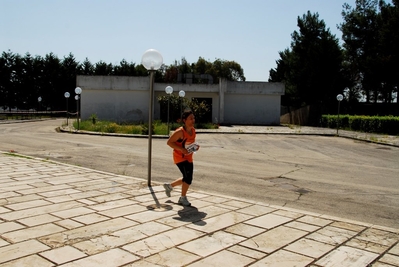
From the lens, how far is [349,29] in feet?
134

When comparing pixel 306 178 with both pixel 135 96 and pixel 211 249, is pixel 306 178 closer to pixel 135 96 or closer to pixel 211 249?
pixel 211 249

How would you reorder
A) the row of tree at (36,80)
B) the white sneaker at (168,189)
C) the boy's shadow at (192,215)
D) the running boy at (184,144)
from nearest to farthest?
the boy's shadow at (192,215) < the running boy at (184,144) < the white sneaker at (168,189) < the row of tree at (36,80)

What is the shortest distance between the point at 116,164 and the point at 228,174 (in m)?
3.33

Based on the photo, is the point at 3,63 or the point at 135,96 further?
the point at 3,63

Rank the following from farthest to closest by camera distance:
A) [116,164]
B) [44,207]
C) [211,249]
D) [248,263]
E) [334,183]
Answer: [116,164] < [334,183] < [44,207] < [211,249] < [248,263]

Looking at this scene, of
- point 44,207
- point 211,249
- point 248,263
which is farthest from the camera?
point 44,207

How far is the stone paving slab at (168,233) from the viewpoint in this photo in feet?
12.8

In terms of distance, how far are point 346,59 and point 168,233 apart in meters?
42.4

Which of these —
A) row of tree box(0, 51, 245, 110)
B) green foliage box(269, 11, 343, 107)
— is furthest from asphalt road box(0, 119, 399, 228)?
row of tree box(0, 51, 245, 110)

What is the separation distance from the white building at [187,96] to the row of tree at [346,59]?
23.0ft

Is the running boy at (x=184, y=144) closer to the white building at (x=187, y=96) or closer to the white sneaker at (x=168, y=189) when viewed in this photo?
the white sneaker at (x=168, y=189)

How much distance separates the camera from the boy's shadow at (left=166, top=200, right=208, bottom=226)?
16.9 feet

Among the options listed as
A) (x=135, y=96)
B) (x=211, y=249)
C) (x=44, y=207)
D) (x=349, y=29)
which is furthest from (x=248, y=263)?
(x=349, y=29)

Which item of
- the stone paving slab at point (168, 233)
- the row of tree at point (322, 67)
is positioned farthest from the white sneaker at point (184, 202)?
the row of tree at point (322, 67)
